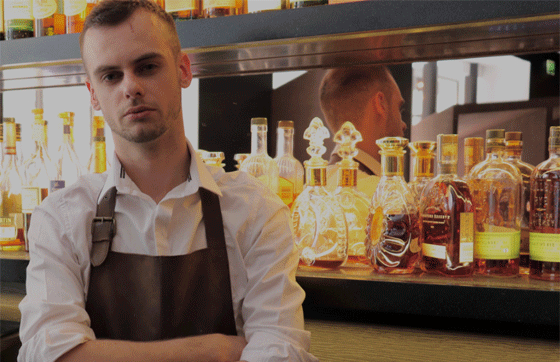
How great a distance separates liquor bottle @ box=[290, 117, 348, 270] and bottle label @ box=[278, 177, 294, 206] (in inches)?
4.9

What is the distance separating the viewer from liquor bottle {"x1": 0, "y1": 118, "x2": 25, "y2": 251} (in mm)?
1542

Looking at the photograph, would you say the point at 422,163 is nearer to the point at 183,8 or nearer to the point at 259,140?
the point at 259,140

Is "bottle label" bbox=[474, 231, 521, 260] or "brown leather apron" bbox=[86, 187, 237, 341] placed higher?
"bottle label" bbox=[474, 231, 521, 260]

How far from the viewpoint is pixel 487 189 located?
1.11m

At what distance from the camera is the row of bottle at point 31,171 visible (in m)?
1.49

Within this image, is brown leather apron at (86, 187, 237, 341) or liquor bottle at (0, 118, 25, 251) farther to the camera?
liquor bottle at (0, 118, 25, 251)

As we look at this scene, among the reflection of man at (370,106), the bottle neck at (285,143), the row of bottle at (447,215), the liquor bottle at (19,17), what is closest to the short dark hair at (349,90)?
the reflection of man at (370,106)

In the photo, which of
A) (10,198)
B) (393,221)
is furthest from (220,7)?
(10,198)

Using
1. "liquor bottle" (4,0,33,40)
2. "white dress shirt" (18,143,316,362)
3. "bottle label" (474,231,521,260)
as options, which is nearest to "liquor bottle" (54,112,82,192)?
"liquor bottle" (4,0,33,40)

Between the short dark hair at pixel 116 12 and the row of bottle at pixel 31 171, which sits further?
the row of bottle at pixel 31 171

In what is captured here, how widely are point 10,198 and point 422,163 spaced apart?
1257mm

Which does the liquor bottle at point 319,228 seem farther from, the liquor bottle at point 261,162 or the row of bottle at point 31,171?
the row of bottle at point 31,171

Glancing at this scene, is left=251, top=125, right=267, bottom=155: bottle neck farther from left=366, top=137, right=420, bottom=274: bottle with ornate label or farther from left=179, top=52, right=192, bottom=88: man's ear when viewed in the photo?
left=366, top=137, right=420, bottom=274: bottle with ornate label

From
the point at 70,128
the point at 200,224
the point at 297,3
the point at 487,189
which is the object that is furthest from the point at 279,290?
the point at 70,128
